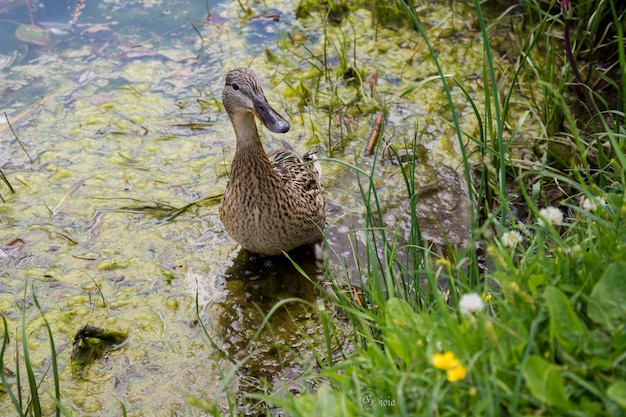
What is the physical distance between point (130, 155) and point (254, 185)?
128 cm

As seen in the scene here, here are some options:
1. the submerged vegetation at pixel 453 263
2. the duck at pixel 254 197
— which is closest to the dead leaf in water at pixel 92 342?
the submerged vegetation at pixel 453 263

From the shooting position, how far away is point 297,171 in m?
3.84

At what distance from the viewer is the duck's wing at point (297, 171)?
12.1 feet

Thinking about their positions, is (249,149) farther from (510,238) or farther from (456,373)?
(456,373)

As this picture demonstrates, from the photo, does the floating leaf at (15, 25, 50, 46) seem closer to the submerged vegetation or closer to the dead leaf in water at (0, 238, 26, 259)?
the submerged vegetation

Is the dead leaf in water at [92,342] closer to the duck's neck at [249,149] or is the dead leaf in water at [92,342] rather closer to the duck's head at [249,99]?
the duck's neck at [249,149]

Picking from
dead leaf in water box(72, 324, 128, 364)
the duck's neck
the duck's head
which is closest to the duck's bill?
the duck's head

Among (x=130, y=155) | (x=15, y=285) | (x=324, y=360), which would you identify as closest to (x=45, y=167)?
(x=130, y=155)

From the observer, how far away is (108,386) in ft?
9.52

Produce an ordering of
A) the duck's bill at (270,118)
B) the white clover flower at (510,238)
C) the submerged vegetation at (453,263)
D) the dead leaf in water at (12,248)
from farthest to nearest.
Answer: the dead leaf in water at (12,248)
the duck's bill at (270,118)
the white clover flower at (510,238)
the submerged vegetation at (453,263)

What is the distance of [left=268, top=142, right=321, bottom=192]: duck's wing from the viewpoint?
3.70 metres

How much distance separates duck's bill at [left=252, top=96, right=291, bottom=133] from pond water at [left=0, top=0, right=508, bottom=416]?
0.52 m

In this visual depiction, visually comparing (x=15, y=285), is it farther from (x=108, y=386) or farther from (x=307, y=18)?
(x=307, y=18)

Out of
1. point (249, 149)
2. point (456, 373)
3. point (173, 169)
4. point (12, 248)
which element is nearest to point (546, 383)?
point (456, 373)
